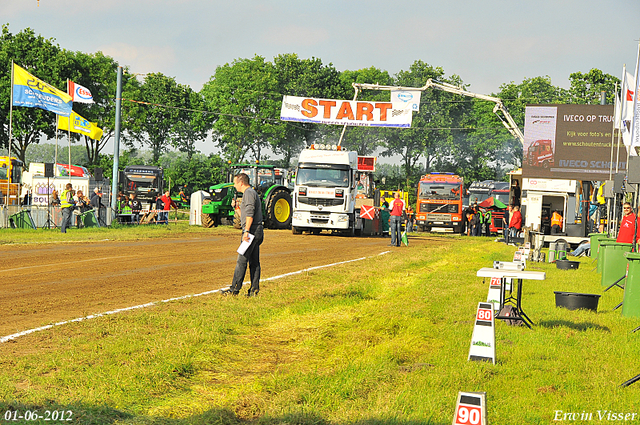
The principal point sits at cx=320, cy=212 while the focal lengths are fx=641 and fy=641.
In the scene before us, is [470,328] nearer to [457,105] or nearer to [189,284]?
[189,284]

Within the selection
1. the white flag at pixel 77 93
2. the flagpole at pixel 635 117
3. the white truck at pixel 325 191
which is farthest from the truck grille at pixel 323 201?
the white flag at pixel 77 93

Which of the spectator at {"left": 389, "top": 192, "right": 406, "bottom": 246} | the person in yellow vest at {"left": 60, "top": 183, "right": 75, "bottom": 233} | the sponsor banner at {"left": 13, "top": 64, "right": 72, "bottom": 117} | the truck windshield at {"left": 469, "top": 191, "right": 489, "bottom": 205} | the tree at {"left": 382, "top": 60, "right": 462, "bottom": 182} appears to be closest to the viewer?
the spectator at {"left": 389, "top": 192, "right": 406, "bottom": 246}

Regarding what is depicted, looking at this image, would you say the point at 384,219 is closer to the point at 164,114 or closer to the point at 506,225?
the point at 506,225

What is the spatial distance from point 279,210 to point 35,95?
40.8 ft

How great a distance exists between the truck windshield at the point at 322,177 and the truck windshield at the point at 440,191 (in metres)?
14.5

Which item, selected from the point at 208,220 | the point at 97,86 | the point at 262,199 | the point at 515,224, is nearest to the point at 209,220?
the point at 208,220

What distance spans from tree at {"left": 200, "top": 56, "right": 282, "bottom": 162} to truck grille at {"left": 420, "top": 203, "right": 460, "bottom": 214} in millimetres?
31423

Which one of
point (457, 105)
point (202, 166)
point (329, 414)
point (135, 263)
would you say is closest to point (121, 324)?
point (329, 414)

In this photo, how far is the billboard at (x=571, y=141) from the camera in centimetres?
2798

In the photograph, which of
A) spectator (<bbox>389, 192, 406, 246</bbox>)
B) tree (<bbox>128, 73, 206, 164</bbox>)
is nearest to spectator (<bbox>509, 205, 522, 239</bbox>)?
spectator (<bbox>389, 192, 406, 246</bbox>)

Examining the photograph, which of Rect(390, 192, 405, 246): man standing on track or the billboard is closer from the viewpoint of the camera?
Rect(390, 192, 405, 246): man standing on track

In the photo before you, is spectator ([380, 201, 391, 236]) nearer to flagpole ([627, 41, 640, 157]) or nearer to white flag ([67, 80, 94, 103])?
flagpole ([627, 41, 640, 157])

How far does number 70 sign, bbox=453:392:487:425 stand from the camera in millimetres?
3516

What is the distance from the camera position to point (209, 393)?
216 inches
